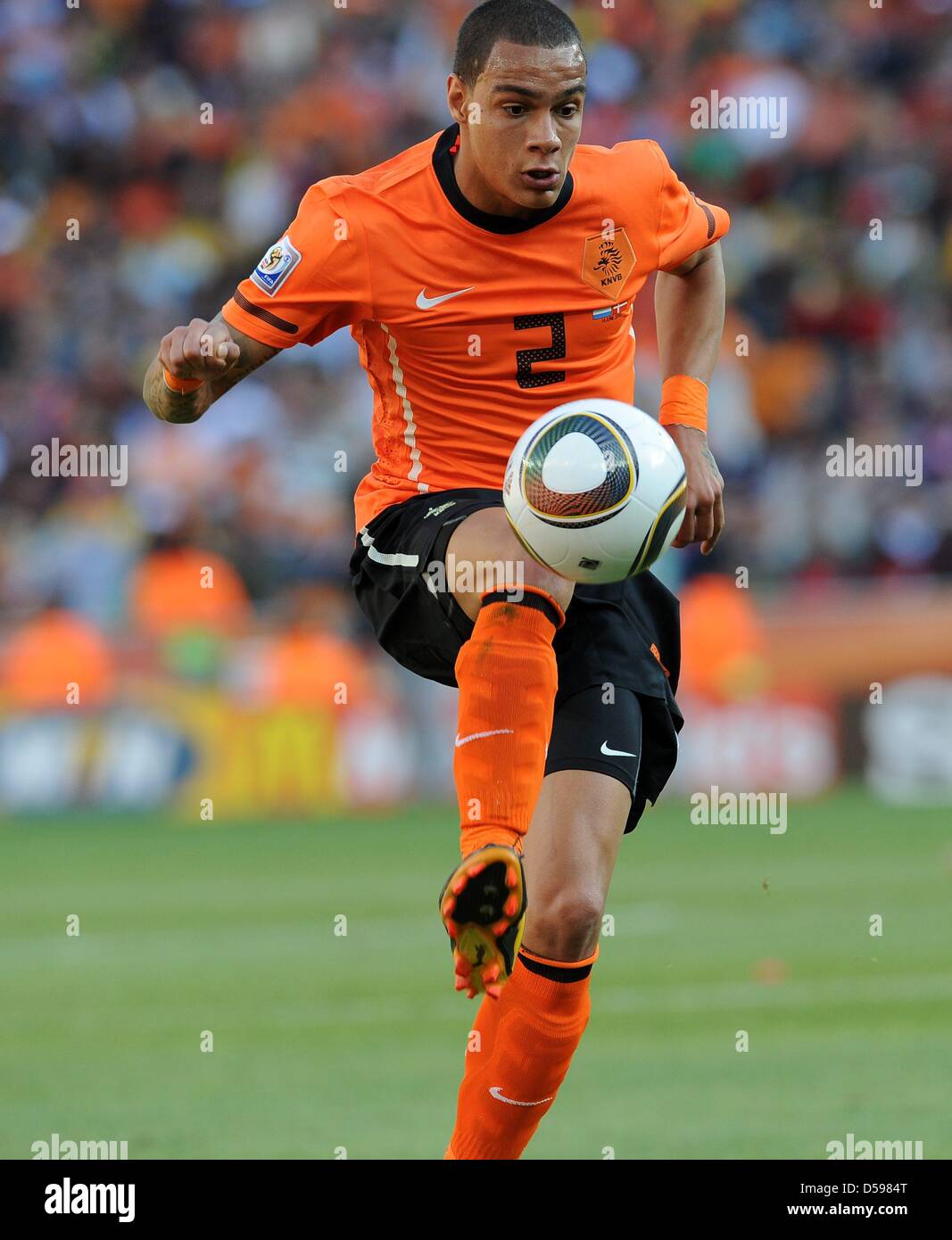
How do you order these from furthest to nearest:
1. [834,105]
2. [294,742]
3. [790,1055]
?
[834,105] < [294,742] < [790,1055]

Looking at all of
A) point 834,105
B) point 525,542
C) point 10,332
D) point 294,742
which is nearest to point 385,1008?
point 525,542

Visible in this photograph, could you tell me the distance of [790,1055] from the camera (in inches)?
273

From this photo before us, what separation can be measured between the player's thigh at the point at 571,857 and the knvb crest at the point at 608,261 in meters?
1.14

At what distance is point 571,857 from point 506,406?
1078 millimetres

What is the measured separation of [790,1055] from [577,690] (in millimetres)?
2661

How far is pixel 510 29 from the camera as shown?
178 inches

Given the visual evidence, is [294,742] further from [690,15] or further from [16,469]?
[690,15]

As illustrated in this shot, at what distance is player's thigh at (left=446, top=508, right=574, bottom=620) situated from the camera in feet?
14.2

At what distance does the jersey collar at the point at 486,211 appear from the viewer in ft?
15.5
